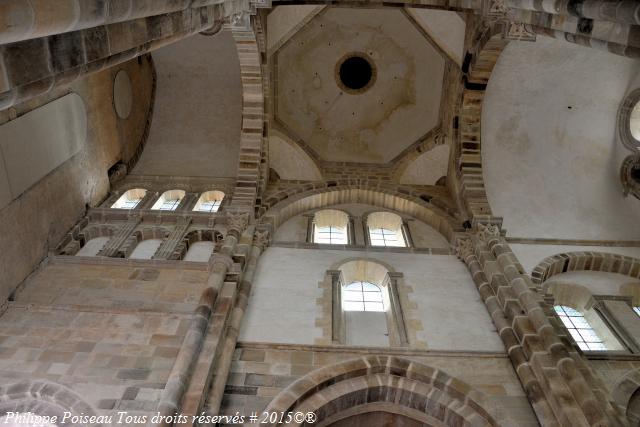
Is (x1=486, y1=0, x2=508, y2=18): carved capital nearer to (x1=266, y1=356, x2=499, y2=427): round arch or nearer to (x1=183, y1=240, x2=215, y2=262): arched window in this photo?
(x1=266, y1=356, x2=499, y2=427): round arch

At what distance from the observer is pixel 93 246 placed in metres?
10.4

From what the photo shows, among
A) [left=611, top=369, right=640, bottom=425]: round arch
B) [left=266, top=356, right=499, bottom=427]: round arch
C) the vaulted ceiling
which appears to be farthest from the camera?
the vaulted ceiling

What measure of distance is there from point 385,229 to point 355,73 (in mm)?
5662

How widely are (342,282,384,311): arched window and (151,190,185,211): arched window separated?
5336mm

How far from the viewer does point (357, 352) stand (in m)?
7.68

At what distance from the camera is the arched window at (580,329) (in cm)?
868

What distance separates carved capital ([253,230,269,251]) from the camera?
10406mm

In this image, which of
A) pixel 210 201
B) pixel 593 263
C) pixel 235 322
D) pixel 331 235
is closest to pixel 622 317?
pixel 593 263

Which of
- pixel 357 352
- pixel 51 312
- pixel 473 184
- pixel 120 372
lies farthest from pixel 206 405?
pixel 473 184

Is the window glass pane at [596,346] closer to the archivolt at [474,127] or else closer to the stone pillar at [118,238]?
the archivolt at [474,127]

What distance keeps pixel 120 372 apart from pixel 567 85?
1180cm

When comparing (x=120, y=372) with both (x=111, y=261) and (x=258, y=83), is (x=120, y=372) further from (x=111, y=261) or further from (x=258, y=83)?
(x=258, y=83)

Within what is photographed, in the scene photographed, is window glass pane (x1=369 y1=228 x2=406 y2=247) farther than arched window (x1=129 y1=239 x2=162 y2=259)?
Yes

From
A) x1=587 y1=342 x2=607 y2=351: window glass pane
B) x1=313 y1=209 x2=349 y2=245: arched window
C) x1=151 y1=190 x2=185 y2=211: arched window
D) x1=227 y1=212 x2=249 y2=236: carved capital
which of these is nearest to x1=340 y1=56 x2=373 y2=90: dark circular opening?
x1=313 y1=209 x2=349 y2=245: arched window
